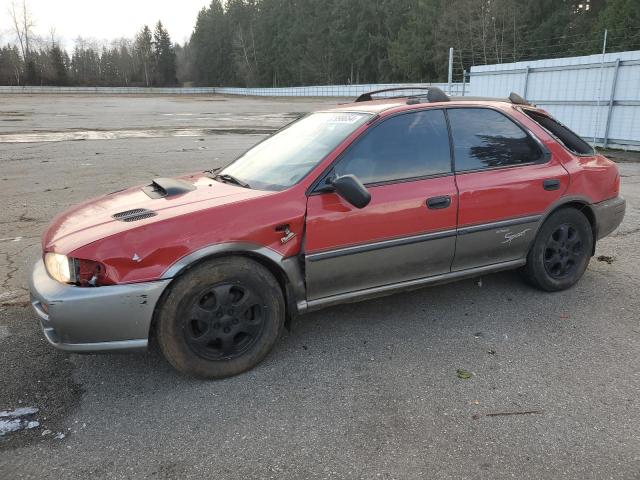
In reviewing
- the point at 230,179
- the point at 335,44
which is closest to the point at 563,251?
the point at 230,179

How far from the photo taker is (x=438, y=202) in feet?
11.8

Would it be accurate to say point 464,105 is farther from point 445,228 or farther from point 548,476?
point 548,476

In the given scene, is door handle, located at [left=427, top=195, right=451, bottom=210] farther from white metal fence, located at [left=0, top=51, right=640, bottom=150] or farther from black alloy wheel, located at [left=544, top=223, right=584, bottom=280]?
white metal fence, located at [left=0, top=51, right=640, bottom=150]

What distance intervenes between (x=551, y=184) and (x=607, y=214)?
804 mm

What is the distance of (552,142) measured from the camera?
4.20 m

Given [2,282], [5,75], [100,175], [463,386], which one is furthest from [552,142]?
[5,75]

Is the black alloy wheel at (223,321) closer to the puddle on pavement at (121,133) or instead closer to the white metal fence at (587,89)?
the white metal fence at (587,89)

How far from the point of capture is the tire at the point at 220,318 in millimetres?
2949

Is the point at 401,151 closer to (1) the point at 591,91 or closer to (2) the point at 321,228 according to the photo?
(2) the point at 321,228

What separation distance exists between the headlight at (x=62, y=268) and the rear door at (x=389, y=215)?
52.7 inches

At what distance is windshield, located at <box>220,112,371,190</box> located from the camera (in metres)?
3.49

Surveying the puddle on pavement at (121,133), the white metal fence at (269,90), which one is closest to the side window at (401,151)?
the puddle on pavement at (121,133)

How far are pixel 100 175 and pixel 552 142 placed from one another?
825cm

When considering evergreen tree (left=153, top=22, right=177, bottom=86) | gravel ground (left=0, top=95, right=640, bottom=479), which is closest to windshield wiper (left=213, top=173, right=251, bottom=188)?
gravel ground (left=0, top=95, right=640, bottom=479)
